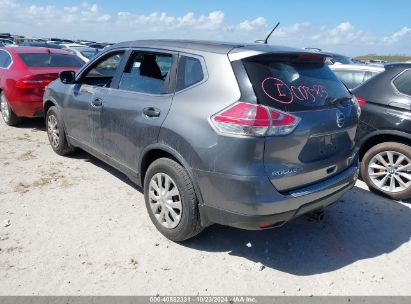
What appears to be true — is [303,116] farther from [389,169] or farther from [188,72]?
[389,169]

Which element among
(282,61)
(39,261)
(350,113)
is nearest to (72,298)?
(39,261)

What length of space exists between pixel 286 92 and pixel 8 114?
6.43 metres

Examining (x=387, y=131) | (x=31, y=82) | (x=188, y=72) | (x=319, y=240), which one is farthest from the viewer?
(x=31, y=82)

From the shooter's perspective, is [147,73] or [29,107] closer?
[147,73]

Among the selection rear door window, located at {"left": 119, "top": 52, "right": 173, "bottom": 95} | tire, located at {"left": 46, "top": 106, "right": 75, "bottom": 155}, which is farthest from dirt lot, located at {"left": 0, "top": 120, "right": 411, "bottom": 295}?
rear door window, located at {"left": 119, "top": 52, "right": 173, "bottom": 95}

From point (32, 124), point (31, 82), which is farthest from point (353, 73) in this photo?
point (32, 124)

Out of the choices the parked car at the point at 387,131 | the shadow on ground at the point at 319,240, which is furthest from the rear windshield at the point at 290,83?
the parked car at the point at 387,131

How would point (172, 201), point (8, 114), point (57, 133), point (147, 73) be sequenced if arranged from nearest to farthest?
point (172, 201) → point (147, 73) → point (57, 133) → point (8, 114)

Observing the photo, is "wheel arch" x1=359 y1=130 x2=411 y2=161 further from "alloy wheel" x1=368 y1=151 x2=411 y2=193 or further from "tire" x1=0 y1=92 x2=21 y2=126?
"tire" x1=0 y1=92 x2=21 y2=126

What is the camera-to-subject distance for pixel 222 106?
9.30 ft

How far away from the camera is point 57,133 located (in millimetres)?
5602

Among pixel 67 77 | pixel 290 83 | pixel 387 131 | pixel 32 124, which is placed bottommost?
pixel 32 124

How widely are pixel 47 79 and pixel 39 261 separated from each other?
15.2ft

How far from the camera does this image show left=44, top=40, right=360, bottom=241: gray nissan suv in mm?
2752
